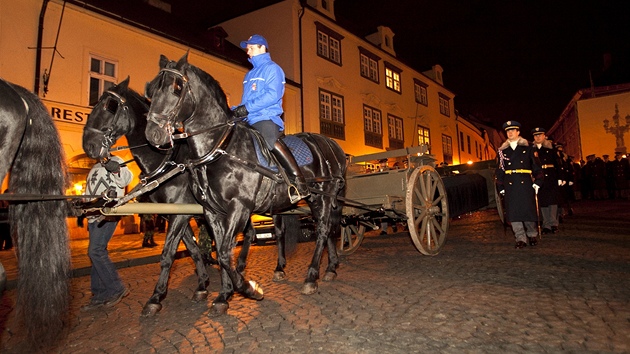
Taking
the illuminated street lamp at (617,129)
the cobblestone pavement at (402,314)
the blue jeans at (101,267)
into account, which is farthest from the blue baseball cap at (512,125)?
the illuminated street lamp at (617,129)

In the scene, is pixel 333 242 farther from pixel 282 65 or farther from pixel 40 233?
pixel 282 65

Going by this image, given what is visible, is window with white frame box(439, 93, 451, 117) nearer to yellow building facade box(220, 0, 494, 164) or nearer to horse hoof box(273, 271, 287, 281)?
yellow building facade box(220, 0, 494, 164)

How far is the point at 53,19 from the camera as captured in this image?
42.1 feet

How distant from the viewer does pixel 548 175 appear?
377 inches

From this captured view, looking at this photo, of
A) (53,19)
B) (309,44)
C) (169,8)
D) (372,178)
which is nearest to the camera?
(372,178)

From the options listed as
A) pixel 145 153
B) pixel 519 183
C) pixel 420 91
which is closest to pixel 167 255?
pixel 145 153

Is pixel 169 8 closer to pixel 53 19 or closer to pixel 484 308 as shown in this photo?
pixel 53 19

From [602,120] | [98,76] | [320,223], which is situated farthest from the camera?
[602,120]

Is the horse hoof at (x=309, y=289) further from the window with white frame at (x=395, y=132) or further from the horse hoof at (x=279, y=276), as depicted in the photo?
the window with white frame at (x=395, y=132)

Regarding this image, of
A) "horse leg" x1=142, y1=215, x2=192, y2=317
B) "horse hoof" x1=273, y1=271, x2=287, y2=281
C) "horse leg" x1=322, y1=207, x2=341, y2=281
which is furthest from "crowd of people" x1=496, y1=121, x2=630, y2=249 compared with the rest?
"horse leg" x1=142, y1=215, x2=192, y2=317

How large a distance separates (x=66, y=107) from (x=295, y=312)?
12612 millimetres

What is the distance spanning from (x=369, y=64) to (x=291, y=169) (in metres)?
25.0

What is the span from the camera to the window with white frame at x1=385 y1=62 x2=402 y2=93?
29.8 m

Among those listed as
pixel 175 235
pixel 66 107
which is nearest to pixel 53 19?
pixel 66 107
